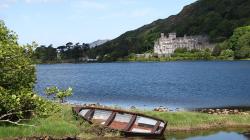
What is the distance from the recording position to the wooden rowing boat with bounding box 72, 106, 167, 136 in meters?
37.9

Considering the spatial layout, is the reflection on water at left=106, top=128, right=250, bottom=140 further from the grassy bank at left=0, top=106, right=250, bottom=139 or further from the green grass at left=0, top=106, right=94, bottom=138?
the green grass at left=0, top=106, right=94, bottom=138

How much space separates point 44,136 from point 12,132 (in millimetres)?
2338

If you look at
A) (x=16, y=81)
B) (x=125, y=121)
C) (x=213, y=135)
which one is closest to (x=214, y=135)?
(x=213, y=135)

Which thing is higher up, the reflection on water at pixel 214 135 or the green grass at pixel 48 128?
the green grass at pixel 48 128

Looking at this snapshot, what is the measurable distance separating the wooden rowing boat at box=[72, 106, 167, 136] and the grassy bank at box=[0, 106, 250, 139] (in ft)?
3.26

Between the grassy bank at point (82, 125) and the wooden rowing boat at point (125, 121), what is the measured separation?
3.26 ft

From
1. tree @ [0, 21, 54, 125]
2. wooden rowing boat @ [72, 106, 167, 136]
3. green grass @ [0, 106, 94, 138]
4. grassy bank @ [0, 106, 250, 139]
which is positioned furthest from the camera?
wooden rowing boat @ [72, 106, 167, 136]

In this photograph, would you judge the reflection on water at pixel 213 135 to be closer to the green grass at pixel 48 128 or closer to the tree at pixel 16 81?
the green grass at pixel 48 128

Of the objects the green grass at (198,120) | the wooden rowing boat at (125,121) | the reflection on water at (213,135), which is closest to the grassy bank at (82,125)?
the green grass at (198,120)

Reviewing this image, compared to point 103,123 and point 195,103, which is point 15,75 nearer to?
point 103,123

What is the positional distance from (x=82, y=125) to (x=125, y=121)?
12.3 feet

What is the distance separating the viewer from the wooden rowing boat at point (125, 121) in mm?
37906

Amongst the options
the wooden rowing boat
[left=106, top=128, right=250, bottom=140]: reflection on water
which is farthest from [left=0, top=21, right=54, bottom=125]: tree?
[left=106, top=128, right=250, bottom=140]: reflection on water

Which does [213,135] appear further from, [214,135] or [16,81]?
[16,81]
